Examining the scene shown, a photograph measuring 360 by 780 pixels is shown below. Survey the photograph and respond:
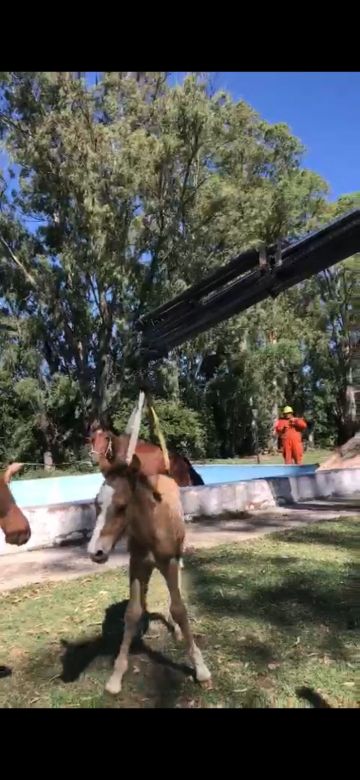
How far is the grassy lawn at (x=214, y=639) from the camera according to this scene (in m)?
3.96

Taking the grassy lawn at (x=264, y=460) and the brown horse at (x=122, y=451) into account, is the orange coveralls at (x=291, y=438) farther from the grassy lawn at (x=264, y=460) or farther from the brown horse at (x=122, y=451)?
the brown horse at (x=122, y=451)

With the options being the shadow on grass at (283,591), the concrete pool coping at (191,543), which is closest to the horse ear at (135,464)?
the shadow on grass at (283,591)

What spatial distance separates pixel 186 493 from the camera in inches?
422

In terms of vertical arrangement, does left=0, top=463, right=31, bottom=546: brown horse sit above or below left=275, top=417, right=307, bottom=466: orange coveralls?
below

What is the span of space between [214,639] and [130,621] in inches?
46.7

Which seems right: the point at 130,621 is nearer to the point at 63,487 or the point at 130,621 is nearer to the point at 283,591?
the point at 283,591

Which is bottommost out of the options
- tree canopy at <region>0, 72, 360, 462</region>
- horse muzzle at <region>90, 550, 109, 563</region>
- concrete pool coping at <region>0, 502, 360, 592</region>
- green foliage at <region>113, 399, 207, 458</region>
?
concrete pool coping at <region>0, 502, 360, 592</region>

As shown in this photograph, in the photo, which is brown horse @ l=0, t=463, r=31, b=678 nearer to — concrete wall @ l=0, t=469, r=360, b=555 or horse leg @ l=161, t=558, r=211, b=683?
horse leg @ l=161, t=558, r=211, b=683

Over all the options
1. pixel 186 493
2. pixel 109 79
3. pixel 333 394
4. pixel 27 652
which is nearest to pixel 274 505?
pixel 186 493

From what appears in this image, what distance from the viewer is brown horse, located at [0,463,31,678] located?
13.4 feet

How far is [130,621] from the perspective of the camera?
398cm

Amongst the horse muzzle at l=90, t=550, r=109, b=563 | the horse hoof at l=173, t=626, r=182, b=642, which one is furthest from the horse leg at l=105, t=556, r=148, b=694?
the horse hoof at l=173, t=626, r=182, b=642

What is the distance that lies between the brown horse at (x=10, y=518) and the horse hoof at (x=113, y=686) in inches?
39.8

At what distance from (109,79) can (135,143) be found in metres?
2.69
